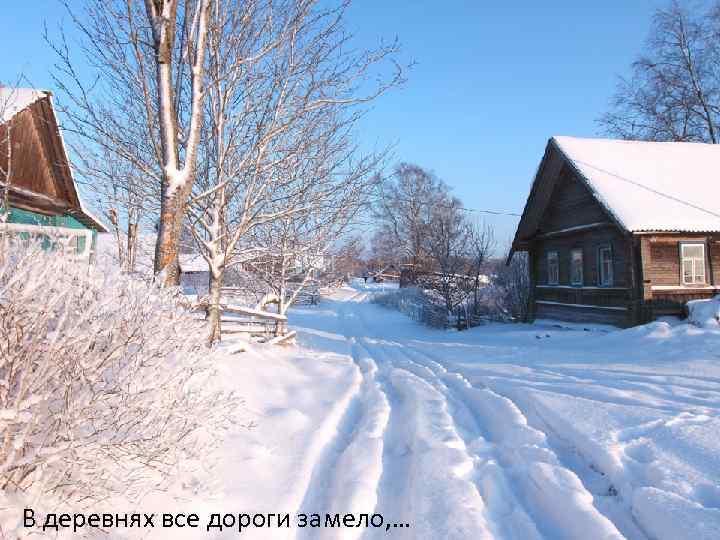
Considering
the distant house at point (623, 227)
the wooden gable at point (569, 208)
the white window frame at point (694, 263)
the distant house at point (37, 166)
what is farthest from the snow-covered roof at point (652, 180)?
the distant house at point (37, 166)

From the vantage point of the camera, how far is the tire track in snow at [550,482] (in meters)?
3.08

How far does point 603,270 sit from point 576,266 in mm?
1531

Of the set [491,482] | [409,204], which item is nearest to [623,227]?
[491,482]

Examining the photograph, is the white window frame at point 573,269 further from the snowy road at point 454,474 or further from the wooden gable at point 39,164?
the wooden gable at point 39,164

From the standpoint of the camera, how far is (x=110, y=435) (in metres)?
2.62

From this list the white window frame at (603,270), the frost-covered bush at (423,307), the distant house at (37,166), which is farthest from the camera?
the frost-covered bush at (423,307)

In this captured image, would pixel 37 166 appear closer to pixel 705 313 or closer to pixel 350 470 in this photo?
pixel 350 470

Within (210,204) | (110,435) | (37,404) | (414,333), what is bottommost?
(414,333)

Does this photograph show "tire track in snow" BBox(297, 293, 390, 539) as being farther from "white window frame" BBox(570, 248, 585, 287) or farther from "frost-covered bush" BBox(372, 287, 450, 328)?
"frost-covered bush" BBox(372, 287, 450, 328)

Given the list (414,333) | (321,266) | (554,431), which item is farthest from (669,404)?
(414,333)

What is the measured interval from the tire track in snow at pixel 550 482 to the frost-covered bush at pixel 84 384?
2.51 meters

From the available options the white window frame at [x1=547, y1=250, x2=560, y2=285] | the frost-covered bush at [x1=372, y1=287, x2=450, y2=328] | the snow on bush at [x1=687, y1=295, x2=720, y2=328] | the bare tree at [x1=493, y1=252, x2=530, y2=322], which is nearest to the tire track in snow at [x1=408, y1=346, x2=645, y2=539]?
the snow on bush at [x1=687, y1=295, x2=720, y2=328]

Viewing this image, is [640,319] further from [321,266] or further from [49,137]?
[49,137]

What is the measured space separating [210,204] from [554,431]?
22.0ft
